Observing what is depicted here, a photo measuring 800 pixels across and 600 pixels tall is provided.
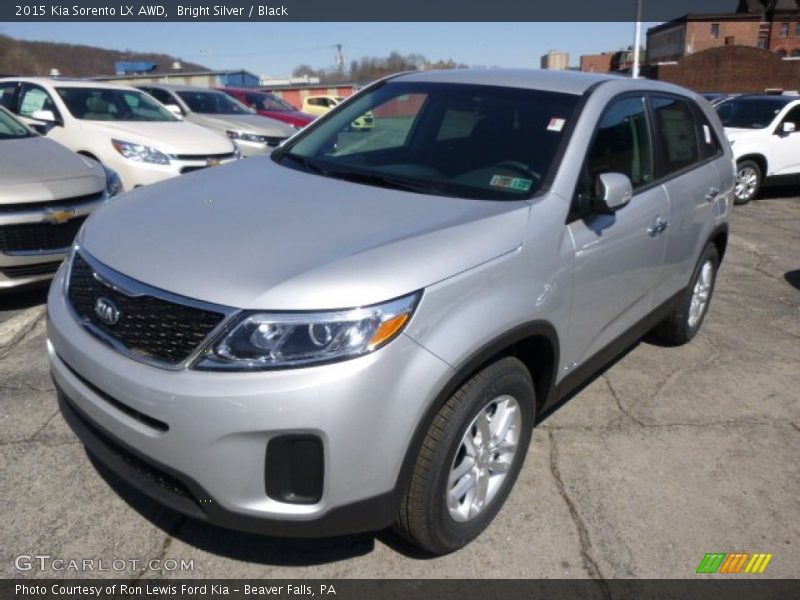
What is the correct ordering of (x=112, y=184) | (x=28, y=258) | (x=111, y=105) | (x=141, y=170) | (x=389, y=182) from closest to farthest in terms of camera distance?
(x=389, y=182) → (x=28, y=258) → (x=112, y=184) → (x=141, y=170) → (x=111, y=105)

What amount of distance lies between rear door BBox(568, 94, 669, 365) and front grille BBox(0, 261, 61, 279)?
368cm

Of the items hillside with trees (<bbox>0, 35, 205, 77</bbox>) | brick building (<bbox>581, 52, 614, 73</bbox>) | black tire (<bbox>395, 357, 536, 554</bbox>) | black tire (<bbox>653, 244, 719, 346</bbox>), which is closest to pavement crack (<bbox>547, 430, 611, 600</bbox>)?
black tire (<bbox>395, 357, 536, 554</bbox>)

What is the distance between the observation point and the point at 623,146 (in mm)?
3219

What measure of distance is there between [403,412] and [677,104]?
306 cm

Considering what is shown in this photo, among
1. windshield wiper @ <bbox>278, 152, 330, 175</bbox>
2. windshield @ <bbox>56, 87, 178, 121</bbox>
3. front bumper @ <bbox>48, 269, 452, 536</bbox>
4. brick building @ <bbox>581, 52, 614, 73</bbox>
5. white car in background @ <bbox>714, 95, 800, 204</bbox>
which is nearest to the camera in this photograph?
front bumper @ <bbox>48, 269, 452, 536</bbox>

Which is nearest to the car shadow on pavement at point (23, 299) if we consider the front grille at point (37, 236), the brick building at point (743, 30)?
the front grille at point (37, 236)

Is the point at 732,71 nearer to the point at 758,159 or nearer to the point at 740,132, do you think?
the point at 758,159

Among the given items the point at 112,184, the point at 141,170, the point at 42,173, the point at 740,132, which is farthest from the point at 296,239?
the point at 740,132

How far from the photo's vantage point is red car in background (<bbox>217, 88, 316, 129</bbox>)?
1411cm

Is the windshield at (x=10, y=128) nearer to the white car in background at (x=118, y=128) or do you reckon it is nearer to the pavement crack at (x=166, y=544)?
the white car in background at (x=118, y=128)

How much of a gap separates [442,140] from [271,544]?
1975mm

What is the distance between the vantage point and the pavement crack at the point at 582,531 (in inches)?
96.5
